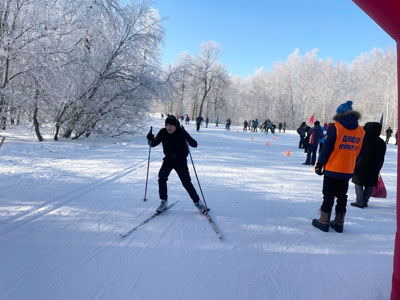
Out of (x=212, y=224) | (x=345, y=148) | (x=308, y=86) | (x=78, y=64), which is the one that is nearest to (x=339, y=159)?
(x=345, y=148)

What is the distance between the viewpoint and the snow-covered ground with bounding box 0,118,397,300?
2.50 metres

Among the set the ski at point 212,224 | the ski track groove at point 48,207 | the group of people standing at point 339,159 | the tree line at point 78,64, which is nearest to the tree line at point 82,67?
the tree line at point 78,64

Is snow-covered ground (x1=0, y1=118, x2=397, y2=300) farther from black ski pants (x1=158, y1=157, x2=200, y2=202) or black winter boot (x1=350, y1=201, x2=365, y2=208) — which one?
black ski pants (x1=158, y1=157, x2=200, y2=202)

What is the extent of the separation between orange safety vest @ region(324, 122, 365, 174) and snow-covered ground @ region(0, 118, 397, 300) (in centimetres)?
102

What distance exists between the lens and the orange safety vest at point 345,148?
11.5ft

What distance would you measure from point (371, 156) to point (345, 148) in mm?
1714

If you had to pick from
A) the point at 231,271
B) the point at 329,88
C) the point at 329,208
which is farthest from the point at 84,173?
the point at 329,88

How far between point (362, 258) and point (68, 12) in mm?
13497

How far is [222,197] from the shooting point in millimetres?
5320

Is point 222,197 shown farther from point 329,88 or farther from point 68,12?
point 329,88

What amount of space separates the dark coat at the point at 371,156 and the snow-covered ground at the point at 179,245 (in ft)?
2.17

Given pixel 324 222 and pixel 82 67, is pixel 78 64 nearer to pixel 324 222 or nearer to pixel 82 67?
pixel 82 67

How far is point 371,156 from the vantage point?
15.6ft

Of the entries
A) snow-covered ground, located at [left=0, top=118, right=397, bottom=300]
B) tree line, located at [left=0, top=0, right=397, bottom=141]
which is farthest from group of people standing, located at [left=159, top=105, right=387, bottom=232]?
tree line, located at [left=0, top=0, right=397, bottom=141]
